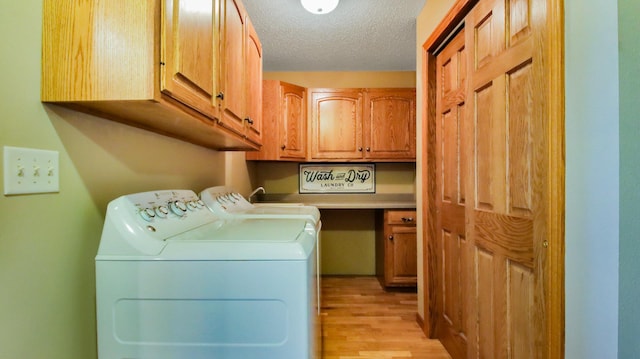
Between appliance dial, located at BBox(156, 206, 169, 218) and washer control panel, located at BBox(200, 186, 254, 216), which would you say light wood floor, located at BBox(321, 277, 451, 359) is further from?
appliance dial, located at BBox(156, 206, 169, 218)

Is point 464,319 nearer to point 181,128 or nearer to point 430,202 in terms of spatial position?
point 430,202

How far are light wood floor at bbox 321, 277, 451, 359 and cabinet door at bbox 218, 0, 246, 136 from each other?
1.56m

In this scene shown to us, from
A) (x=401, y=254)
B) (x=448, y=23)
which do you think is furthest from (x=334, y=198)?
(x=448, y=23)

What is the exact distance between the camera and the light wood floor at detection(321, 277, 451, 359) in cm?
186

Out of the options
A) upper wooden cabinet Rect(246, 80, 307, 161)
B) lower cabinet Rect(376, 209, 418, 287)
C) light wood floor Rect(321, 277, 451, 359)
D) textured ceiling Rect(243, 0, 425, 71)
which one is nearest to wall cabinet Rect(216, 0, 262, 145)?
textured ceiling Rect(243, 0, 425, 71)

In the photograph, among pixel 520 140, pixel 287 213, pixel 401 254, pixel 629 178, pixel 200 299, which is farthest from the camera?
pixel 401 254

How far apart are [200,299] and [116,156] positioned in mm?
619

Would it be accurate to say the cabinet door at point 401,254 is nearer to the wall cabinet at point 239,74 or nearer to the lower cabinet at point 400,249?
the lower cabinet at point 400,249

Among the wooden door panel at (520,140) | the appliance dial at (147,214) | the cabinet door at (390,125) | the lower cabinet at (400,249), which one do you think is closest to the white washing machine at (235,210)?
the appliance dial at (147,214)

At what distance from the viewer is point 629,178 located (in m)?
0.70

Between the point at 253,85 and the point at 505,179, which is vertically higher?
the point at 253,85

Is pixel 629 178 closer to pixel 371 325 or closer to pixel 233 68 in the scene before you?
pixel 233 68

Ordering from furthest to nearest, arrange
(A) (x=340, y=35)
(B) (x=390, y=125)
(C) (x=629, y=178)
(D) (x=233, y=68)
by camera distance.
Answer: (B) (x=390, y=125) → (A) (x=340, y=35) → (D) (x=233, y=68) → (C) (x=629, y=178)

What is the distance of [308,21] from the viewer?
225 centimetres
